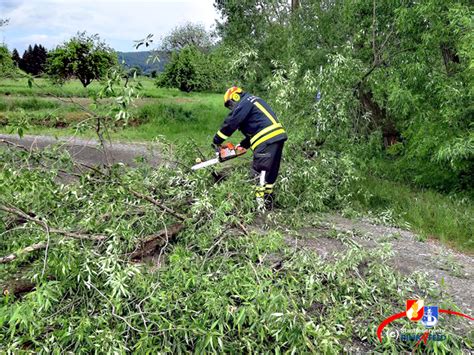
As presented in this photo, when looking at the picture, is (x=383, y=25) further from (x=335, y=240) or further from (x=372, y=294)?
(x=372, y=294)

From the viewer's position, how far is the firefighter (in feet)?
16.7

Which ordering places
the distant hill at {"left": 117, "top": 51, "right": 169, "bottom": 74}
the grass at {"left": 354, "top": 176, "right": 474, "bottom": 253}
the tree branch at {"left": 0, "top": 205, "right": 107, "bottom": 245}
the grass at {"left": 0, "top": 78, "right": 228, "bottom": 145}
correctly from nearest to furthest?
the tree branch at {"left": 0, "top": 205, "right": 107, "bottom": 245}, the distant hill at {"left": 117, "top": 51, "right": 169, "bottom": 74}, the grass at {"left": 354, "top": 176, "right": 474, "bottom": 253}, the grass at {"left": 0, "top": 78, "right": 228, "bottom": 145}

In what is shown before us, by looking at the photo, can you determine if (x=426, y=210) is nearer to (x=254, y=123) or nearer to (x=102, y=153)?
(x=254, y=123)

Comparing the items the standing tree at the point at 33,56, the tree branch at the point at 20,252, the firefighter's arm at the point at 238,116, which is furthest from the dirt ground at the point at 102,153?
the standing tree at the point at 33,56

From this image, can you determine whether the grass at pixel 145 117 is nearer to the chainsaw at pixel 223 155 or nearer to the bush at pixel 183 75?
the bush at pixel 183 75

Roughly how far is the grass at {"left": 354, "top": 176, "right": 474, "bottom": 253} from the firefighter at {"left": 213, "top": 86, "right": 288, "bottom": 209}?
6.00ft

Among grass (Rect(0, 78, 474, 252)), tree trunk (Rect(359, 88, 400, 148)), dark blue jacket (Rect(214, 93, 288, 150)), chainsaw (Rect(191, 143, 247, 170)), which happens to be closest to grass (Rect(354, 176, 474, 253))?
grass (Rect(0, 78, 474, 252))

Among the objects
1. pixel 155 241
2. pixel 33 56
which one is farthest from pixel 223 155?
pixel 33 56

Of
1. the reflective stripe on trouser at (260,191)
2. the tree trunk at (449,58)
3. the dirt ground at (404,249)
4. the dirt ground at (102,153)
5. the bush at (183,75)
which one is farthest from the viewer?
the bush at (183,75)

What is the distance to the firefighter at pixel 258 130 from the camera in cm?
508

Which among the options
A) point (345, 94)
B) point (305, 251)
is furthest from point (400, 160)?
point (305, 251)

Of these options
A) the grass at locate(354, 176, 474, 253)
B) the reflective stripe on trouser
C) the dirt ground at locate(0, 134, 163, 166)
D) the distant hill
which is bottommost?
the grass at locate(354, 176, 474, 253)

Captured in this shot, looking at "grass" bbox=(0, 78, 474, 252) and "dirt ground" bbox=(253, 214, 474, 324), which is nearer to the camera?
"dirt ground" bbox=(253, 214, 474, 324)

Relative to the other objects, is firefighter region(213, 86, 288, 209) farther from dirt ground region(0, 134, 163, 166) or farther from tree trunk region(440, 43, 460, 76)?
tree trunk region(440, 43, 460, 76)
